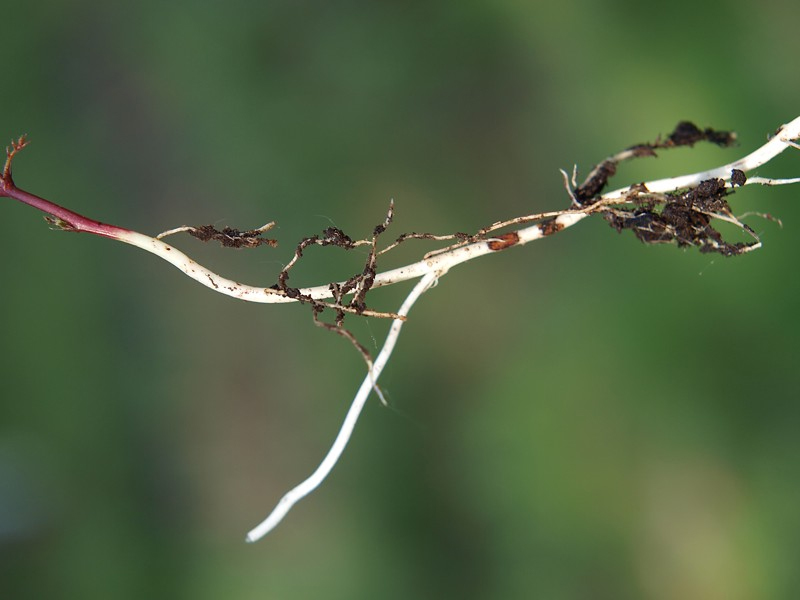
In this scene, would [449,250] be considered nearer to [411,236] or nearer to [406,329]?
[411,236]

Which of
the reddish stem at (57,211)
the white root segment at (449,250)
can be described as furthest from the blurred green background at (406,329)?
the reddish stem at (57,211)

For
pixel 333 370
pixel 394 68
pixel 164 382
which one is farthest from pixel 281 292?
pixel 164 382

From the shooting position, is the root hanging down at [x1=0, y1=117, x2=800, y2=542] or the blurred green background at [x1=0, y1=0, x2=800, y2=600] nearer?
the root hanging down at [x1=0, y1=117, x2=800, y2=542]

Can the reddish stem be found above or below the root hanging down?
above

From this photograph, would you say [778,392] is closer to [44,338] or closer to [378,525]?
[378,525]

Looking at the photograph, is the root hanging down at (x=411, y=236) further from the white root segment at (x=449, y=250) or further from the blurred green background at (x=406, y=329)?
the blurred green background at (x=406, y=329)

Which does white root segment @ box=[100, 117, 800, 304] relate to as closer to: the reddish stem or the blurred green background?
the reddish stem

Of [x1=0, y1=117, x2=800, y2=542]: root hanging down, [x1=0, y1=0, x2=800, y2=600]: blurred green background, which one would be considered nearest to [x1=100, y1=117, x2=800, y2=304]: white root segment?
[x1=0, y1=117, x2=800, y2=542]: root hanging down

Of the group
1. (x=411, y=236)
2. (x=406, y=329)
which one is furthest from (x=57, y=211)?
(x=406, y=329)
